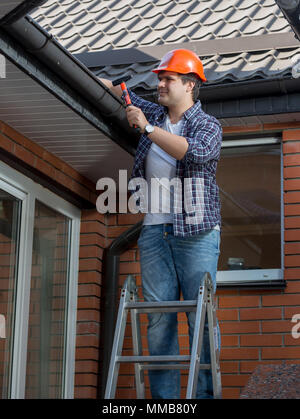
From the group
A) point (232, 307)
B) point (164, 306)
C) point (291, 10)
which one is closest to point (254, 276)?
point (232, 307)

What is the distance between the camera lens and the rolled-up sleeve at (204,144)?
4938 mm

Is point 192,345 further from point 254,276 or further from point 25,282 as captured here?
point 254,276

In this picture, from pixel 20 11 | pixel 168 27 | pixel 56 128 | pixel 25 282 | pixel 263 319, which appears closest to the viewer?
pixel 20 11

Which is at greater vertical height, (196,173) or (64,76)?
(64,76)

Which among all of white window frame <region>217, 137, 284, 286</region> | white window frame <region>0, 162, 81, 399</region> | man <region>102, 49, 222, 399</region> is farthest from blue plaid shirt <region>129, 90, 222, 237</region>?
white window frame <region>217, 137, 284, 286</region>

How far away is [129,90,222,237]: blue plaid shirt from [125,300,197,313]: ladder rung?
0.46m

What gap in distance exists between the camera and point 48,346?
251 inches

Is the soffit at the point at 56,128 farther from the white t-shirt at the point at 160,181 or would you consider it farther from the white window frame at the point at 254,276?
the white window frame at the point at 254,276

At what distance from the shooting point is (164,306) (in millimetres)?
4699

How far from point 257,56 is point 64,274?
2.35 meters

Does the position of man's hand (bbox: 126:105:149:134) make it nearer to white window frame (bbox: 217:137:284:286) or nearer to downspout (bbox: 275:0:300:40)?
downspout (bbox: 275:0:300:40)

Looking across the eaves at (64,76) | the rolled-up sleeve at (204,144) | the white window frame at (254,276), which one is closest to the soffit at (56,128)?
the eaves at (64,76)

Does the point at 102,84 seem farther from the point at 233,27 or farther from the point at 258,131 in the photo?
the point at 233,27

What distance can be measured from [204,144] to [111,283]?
2.14 meters
